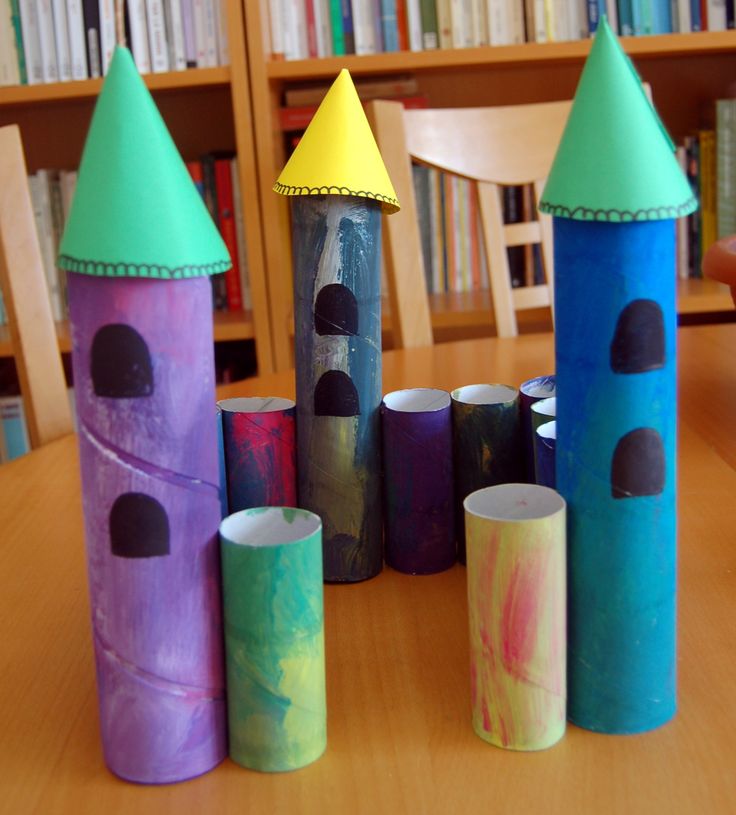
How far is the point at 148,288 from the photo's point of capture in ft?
1.43

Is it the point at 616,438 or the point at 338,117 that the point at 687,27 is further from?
the point at 616,438

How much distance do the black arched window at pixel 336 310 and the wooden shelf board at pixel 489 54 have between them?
1270mm

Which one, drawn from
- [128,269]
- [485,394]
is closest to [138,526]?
[128,269]

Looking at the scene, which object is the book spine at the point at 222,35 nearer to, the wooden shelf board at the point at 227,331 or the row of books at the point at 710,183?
the wooden shelf board at the point at 227,331

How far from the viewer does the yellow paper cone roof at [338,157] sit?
0.61 metres

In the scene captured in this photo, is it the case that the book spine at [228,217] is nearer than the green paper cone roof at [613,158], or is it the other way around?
the green paper cone roof at [613,158]

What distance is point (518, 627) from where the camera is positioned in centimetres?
47

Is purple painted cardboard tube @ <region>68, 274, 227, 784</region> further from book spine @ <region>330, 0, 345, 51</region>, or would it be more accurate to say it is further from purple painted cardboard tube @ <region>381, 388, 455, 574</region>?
book spine @ <region>330, 0, 345, 51</region>

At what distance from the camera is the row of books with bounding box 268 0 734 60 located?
1858 millimetres

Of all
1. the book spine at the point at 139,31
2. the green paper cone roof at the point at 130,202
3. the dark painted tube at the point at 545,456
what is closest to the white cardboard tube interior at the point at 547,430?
the dark painted tube at the point at 545,456

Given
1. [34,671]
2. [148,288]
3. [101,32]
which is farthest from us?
[101,32]

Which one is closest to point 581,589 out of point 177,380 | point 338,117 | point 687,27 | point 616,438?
point 616,438

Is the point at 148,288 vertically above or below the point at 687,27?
below

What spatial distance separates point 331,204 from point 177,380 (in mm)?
216
